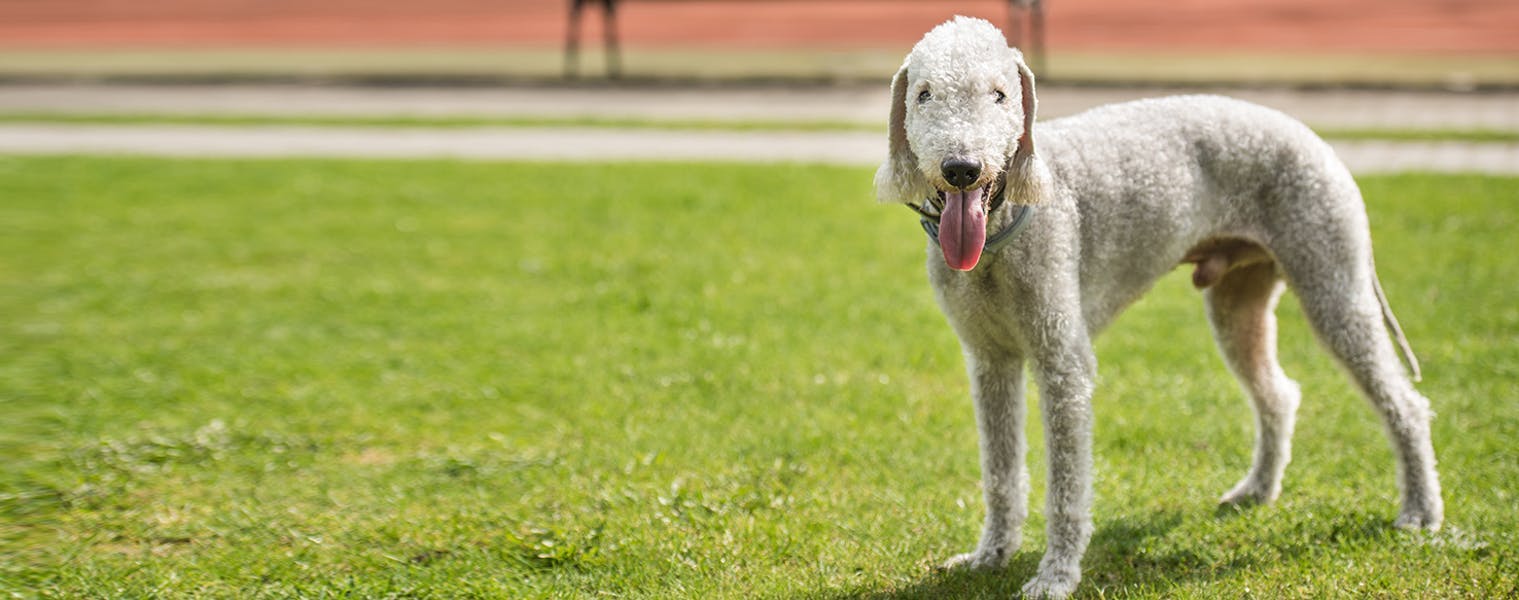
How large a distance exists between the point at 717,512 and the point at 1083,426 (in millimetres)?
1361

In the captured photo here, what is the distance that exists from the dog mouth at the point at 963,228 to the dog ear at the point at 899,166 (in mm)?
107

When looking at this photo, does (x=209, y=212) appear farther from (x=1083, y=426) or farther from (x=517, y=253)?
(x=1083, y=426)

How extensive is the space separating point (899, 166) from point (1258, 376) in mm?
1884

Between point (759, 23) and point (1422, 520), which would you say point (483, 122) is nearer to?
point (759, 23)

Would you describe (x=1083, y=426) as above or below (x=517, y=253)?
above

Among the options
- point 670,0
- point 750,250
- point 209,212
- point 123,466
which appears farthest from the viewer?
point 670,0

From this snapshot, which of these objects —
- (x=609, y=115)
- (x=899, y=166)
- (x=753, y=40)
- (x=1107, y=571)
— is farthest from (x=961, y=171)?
(x=753, y=40)

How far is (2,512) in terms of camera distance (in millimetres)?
4734

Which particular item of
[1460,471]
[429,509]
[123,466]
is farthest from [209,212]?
[1460,471]

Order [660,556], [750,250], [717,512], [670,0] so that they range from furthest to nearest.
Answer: [670,0], [750,250], [717,512], [660,556]

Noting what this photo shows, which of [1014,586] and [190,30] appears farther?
[190,30]

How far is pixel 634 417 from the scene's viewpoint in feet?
18.5

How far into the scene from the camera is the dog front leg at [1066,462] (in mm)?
3826

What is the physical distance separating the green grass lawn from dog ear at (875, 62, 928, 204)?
1.26 metres
